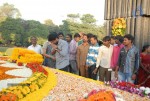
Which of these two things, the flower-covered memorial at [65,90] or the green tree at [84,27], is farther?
the green tree at [84,27]

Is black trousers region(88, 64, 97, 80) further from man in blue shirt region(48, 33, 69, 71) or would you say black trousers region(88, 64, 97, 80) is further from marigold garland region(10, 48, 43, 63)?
marigold garland region(10, 48, 43, 63)

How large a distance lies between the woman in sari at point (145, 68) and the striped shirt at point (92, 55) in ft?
4.20

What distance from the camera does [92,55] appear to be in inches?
303

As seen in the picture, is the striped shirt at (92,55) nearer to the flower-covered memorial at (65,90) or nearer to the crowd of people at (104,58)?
the crowd of people at (104,58)

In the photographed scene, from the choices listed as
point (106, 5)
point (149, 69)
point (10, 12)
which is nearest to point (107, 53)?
point (149, 69)

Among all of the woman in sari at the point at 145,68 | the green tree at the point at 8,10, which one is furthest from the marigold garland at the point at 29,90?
the green tree at the point at 8,10

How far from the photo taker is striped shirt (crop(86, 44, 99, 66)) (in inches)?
301

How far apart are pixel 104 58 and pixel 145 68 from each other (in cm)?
110

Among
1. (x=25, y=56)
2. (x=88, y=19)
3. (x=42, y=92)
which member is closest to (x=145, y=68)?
(x=42, y=92)

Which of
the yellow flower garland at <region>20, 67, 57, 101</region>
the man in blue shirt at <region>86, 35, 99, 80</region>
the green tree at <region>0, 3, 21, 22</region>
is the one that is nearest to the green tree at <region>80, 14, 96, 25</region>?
the green tree at <region>0, 3, 21, 22</region>

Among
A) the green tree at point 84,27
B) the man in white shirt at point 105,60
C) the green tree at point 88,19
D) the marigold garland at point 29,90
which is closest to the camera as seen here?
the marigold garland at point 29,90

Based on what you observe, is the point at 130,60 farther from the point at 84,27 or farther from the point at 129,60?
the point at 84,27

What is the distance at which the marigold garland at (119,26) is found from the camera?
357 inches

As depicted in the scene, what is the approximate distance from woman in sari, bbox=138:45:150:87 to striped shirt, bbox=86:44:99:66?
1281 millimetres
